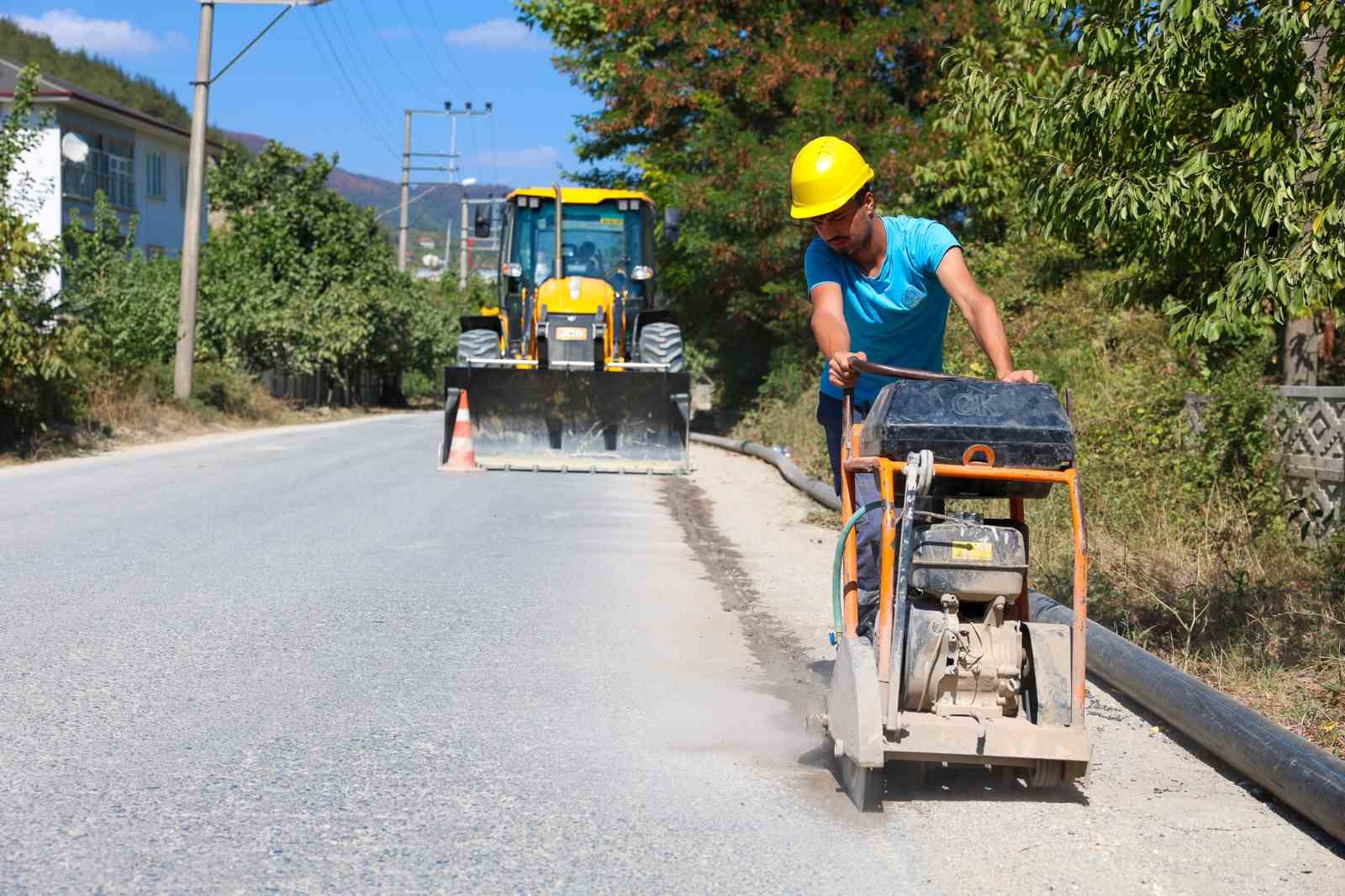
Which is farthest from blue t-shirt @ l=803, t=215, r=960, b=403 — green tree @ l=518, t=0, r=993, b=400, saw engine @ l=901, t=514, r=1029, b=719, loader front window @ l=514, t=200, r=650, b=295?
green tree @ l=518, t=0, r=993, b=400

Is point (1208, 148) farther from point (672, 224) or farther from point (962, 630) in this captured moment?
point (672, 224)

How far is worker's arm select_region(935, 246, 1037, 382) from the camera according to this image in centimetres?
490

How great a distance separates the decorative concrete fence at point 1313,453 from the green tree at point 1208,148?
2.79m

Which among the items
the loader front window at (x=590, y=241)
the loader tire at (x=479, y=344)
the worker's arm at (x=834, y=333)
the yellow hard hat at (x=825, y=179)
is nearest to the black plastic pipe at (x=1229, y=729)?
the worker's arm at (x=834, y=333)

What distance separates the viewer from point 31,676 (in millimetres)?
6168

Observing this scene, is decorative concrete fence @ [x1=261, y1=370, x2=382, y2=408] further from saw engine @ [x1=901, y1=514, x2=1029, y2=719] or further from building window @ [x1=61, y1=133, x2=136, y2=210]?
saw engine @ [x1=901, y1=514, x2=1029, y2=719]

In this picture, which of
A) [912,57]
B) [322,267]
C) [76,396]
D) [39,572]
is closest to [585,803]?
[39,572]

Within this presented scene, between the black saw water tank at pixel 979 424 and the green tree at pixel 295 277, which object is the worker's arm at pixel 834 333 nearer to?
the black saw water tank at pixel 979 424

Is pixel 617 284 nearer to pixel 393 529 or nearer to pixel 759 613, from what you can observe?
pixel 393 529

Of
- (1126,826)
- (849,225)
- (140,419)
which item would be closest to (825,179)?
(849,225)

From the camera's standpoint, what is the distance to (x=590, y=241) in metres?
19.1

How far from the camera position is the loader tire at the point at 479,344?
18.4 metres

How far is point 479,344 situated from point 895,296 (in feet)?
44.6

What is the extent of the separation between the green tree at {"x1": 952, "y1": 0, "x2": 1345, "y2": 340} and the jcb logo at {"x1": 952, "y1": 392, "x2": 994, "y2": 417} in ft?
5.34
